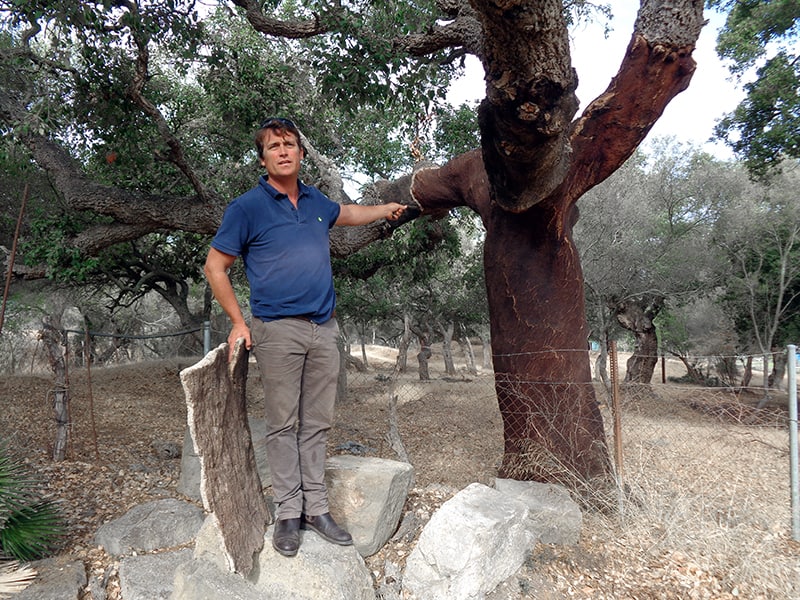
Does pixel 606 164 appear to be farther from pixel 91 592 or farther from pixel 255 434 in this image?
pixel 91 592

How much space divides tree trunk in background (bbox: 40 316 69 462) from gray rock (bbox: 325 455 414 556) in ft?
11.5

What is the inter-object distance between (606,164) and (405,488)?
2928mm

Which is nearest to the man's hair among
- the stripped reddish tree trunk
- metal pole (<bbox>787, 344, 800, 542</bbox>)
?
the stripped reddish tree trunk

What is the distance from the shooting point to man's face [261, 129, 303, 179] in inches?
114

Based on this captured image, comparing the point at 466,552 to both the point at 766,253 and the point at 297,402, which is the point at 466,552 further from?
the point at 766,253

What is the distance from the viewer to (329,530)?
9.61 feet

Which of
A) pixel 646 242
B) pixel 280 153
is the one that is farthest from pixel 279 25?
pixel 646 242

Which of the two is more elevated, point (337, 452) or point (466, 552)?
point (466, 552)

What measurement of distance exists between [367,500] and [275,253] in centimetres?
171

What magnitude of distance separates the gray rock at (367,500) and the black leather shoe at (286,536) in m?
0.55

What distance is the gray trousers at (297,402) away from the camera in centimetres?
281

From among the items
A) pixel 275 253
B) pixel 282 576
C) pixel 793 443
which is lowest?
Answer: pixel 282 576

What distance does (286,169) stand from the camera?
9.53 feet

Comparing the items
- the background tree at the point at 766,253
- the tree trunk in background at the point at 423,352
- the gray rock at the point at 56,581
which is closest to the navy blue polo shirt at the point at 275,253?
the gray rock at the point at 56,581
